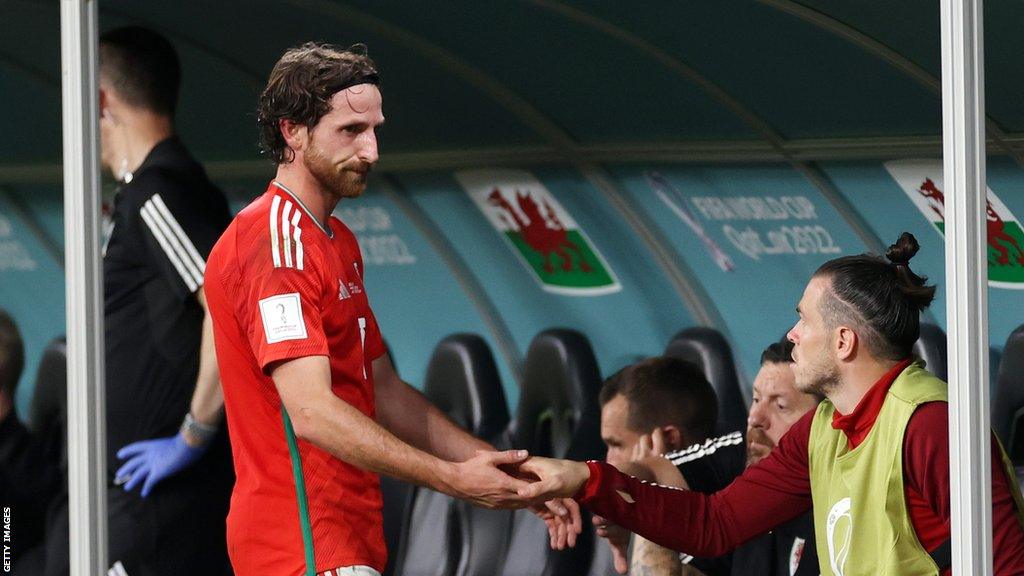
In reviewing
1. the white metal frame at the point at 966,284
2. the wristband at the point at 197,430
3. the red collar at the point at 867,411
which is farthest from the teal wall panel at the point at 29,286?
the white metal frame at the point at 966,284

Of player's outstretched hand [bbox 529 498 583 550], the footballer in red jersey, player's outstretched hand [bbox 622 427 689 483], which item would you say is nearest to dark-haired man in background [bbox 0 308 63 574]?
player's outstretched hand [bbox 622 427 689 483]

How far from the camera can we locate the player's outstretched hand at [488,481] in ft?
11.4

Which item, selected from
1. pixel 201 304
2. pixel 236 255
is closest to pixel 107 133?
pixel 201 304

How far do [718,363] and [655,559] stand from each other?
80 centimetres

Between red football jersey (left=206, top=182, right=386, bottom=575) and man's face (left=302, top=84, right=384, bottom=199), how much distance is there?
8 cm

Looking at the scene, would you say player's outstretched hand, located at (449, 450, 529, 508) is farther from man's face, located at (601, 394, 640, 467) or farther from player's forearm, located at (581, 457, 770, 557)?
man's face, located at (601, 394, 640, 467)

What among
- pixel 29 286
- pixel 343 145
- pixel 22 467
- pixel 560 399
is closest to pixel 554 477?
pixel 343 145

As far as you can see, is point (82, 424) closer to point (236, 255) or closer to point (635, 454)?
point (236, 255)

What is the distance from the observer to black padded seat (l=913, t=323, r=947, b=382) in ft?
15.8

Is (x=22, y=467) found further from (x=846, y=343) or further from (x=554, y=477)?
(x=846, y=343)

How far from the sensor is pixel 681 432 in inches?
213

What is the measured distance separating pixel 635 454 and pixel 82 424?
80.7 inches

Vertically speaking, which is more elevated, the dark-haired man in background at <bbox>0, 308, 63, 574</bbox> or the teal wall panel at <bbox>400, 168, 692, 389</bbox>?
the teal wall panel at <bbox>400, 168, 692, 389</bbox>

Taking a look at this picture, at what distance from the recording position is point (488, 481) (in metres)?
3.52
